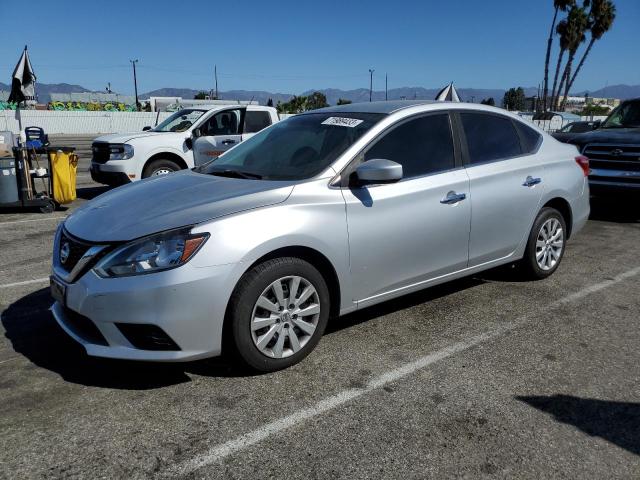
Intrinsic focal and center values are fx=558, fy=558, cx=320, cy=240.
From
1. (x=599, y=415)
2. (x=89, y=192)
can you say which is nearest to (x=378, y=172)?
(x=599, y=415)

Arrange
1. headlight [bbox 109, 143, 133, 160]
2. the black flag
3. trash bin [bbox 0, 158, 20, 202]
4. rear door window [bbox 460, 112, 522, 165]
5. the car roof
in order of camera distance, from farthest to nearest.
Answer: the black flag < headlight [bbox 109, 143, 133, 160] < trash bin [bbox 0, 158, 20, 202] < rear door window [bbox 460, 112, 522, 165] < the car roof

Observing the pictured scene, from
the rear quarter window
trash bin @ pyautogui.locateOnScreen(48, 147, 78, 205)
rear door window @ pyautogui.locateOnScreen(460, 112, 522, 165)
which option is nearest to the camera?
rear door window @ pyautogui.locateOnScreen(460, 112, 522, 165)

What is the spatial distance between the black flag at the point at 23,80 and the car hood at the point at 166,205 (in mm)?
10577

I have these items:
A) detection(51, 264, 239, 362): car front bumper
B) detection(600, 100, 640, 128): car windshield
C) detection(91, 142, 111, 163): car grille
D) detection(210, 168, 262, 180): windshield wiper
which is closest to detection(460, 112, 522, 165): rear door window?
detection(210, 168, 262, 180): windshield wiper

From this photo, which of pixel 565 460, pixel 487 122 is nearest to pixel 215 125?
pixel 487 122

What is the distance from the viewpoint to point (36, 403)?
120 inches

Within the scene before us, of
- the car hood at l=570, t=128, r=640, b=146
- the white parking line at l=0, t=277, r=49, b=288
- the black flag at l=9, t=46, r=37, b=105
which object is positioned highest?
the black flag at l=9, t=46, r=37, b=105

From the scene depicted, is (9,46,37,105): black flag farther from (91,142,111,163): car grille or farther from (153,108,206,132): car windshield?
(153,108,206,132): car windshield

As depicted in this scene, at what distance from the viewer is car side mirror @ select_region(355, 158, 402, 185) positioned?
3.57 metres

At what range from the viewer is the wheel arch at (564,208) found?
5199 mm

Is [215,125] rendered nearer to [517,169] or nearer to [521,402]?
[517,169]

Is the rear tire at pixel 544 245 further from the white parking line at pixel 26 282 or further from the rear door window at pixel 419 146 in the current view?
the white parking line at pixel 26 282

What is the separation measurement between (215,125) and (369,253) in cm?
761

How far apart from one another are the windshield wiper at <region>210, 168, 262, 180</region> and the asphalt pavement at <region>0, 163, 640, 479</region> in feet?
4.12
